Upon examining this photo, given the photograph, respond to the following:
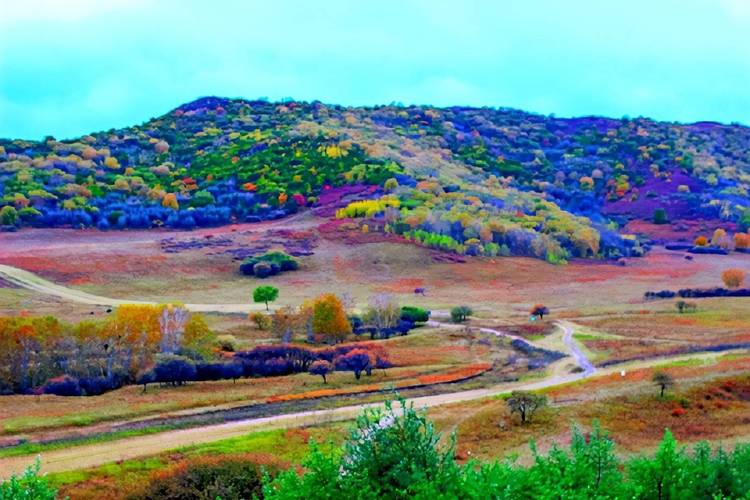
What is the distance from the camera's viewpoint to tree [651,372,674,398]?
109ft

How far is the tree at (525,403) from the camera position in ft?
100

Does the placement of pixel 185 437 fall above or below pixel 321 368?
below

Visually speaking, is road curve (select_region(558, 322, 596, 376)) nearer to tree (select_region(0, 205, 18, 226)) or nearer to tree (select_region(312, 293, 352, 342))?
tree (select_region(312, 293, 352, 342))

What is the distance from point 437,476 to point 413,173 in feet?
377

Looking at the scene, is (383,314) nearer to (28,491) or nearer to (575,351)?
(575,351)

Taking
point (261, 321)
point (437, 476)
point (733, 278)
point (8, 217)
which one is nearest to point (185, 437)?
point (437, 476)

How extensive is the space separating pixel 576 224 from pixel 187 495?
8856 cm

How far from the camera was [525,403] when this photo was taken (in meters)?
30.7

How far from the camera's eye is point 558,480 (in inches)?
564

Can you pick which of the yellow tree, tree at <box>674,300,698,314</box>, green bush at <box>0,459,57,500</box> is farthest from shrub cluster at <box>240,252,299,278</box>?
green bush at <box>0,459,57,500</box>

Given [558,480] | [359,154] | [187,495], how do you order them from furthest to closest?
[359,154] < [187,495] < [558,480]

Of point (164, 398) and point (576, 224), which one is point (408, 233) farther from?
point (164, 398)

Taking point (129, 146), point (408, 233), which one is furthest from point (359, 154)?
point (129, 146)

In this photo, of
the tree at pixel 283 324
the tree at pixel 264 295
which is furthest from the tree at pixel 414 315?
the tree at pixel 264 295
